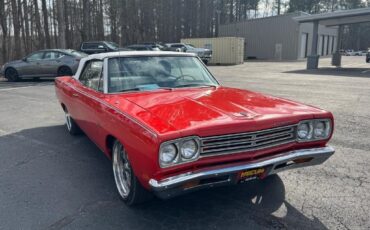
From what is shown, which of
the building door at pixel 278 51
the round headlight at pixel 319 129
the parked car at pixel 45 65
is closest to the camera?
the round headlight at pixel 319 129

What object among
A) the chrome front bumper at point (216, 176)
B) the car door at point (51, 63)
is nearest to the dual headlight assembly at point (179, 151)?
the chrome front bumper at point (216, 176)

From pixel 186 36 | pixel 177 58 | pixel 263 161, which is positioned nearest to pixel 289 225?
pixel 263 161

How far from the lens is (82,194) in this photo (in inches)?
145

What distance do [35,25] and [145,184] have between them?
31165mm

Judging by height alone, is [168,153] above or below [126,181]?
above

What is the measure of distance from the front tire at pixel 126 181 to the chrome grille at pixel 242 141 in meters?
0.78

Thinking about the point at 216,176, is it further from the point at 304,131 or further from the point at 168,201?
the point at 304,131

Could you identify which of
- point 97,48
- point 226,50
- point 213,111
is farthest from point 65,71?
point 226,50

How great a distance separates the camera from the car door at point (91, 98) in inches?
158

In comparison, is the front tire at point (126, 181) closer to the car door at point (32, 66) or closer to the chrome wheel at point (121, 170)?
the chrome wheel at point (121, 170)

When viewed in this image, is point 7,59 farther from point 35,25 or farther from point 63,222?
point 63,222

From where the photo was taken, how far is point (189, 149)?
2.76 m

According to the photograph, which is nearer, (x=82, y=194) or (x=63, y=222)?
(x=63, y=222)

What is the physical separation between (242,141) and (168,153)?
2.19ft
